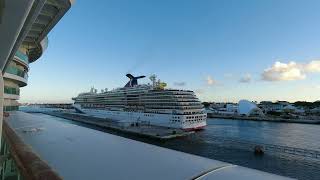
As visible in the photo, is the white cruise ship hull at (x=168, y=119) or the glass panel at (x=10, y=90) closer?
the glass panel at (x=10, y=90)

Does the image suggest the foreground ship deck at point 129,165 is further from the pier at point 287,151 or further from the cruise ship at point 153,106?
the cruise ship at point 153,106

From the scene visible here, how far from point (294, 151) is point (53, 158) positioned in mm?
29837

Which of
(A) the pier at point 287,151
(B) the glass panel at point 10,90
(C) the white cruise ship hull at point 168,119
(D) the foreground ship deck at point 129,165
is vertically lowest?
(A) the pier at point 287,151

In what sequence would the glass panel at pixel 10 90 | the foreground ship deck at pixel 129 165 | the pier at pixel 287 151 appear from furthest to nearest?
the pier at pixel 287 151 < the glass panel at pixel 10 90 < the foreground ship deck at pixel 129 165

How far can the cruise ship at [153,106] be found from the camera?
5279 centimetres

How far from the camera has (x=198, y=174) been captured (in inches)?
209

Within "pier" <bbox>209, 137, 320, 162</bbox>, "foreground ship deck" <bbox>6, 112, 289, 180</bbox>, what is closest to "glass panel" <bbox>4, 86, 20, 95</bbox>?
"foreground ship deck" <bbox>6, 112, 289, 180</bbox>

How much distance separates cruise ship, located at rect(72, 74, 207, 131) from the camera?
52791 millimetres

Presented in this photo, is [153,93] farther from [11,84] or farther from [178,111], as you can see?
[11,84]

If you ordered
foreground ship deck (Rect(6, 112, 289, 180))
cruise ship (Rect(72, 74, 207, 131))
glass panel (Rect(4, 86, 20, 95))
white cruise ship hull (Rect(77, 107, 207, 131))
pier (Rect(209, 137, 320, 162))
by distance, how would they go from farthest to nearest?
cruise ship (Rect(72, 74, 207, 131)) < white cruise ship hull (Rect(77, 107, 207, 131)) < pier (Rect(209, 137, 320, 162)) < glass panel (Rect(4, 86, 20, 95)) < foreground ship deck (Rect(6, 112, 289, 180))

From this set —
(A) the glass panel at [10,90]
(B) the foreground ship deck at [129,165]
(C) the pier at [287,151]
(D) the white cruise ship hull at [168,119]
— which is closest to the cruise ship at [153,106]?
(D) the white cruise ship hull at [168,119]

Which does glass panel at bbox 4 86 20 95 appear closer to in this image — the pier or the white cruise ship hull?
the pier

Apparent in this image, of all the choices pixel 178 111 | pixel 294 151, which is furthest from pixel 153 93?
pixel 294 151

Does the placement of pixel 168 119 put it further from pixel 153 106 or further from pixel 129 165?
pixel 129 165
